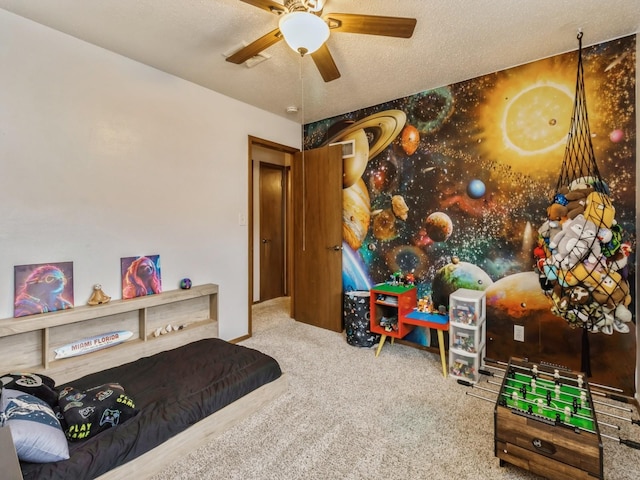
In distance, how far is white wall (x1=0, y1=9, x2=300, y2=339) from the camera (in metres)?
2.03

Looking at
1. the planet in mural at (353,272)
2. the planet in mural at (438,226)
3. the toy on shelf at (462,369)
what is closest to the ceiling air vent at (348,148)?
the planet in mural at (353,272)

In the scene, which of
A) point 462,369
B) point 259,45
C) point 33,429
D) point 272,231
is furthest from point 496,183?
point 272,231

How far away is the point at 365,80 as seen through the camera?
2.86 m

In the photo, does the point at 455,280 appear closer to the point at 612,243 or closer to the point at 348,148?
the point at 612,243

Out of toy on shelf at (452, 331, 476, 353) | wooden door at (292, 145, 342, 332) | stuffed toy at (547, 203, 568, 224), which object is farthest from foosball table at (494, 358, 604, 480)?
wooden door at (292, 145, 342, 332)

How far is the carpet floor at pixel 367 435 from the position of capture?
1.61 m

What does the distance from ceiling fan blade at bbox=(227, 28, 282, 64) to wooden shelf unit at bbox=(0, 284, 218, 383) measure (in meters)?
1.96

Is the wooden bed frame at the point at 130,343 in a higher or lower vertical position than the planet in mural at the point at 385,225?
lower

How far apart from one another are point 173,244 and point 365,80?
2344 millimetres

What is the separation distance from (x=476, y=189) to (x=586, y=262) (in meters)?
1.12

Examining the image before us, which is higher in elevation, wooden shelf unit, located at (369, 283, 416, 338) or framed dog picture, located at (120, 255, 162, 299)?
framed dog picture, located at (120, 255, 162, 299)

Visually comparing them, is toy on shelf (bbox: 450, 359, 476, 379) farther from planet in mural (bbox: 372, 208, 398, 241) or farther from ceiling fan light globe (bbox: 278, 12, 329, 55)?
ceiling fan light globe (bbox: 278, 12, 329, 55)

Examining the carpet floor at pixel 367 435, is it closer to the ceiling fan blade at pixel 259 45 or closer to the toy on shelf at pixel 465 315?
the toy on shelf at pixel 465 315

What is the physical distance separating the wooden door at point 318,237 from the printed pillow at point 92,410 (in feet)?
7.77
